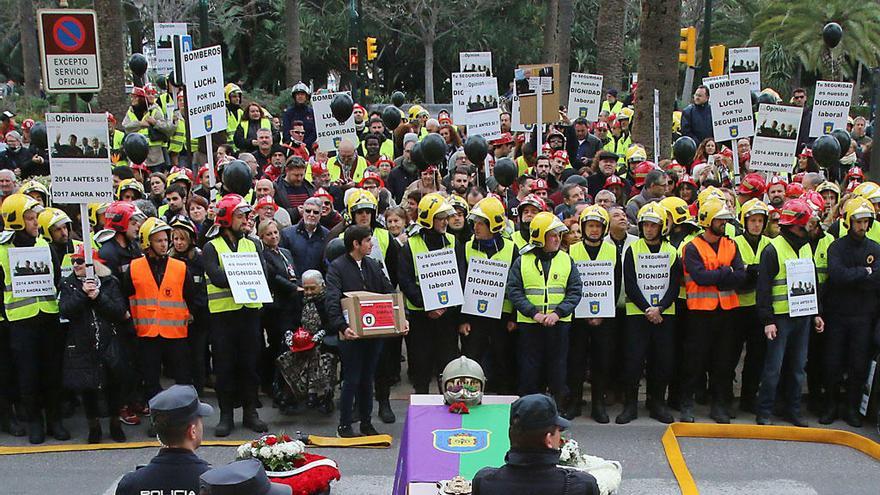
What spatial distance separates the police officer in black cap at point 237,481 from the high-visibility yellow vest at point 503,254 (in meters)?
5.85

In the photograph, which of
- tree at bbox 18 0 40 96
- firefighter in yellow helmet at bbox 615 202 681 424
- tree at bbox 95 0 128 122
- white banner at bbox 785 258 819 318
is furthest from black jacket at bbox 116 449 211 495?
tree at bbox 18 0 40 96

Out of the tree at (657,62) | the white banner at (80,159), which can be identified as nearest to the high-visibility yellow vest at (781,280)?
the white banner at (80,159)

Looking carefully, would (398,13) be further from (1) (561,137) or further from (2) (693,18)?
(1) (561,137)

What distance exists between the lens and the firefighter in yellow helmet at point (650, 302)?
970 cm

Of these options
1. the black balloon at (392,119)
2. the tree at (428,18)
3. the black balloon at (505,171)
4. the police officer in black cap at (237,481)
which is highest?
the tree at (428,18)

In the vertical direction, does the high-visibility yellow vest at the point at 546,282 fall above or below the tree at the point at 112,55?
below

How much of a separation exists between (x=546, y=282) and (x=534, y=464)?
4.99m

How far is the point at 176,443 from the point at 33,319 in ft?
17.0

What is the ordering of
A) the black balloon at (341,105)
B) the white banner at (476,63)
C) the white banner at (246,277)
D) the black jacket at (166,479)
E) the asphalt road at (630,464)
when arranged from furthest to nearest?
1. the black balloon at (341,105)
2. the white banner at (476,63)
3. the white banner at (246,277)
4. the asphalt road at (630,464)
5. the black jacket at (166,479)

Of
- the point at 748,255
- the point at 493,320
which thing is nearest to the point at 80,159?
the point at 493,320

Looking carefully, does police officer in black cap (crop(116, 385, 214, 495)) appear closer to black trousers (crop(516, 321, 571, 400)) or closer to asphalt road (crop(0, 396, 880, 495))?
asphalt road (crop(0, 396, 880, 495))

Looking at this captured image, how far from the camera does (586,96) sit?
16516 mm

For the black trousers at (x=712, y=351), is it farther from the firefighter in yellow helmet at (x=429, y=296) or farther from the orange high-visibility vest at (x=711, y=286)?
the firefighter in yellow helmet at (x=429, y=296)

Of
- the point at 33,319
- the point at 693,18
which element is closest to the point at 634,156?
the point at 33,319
